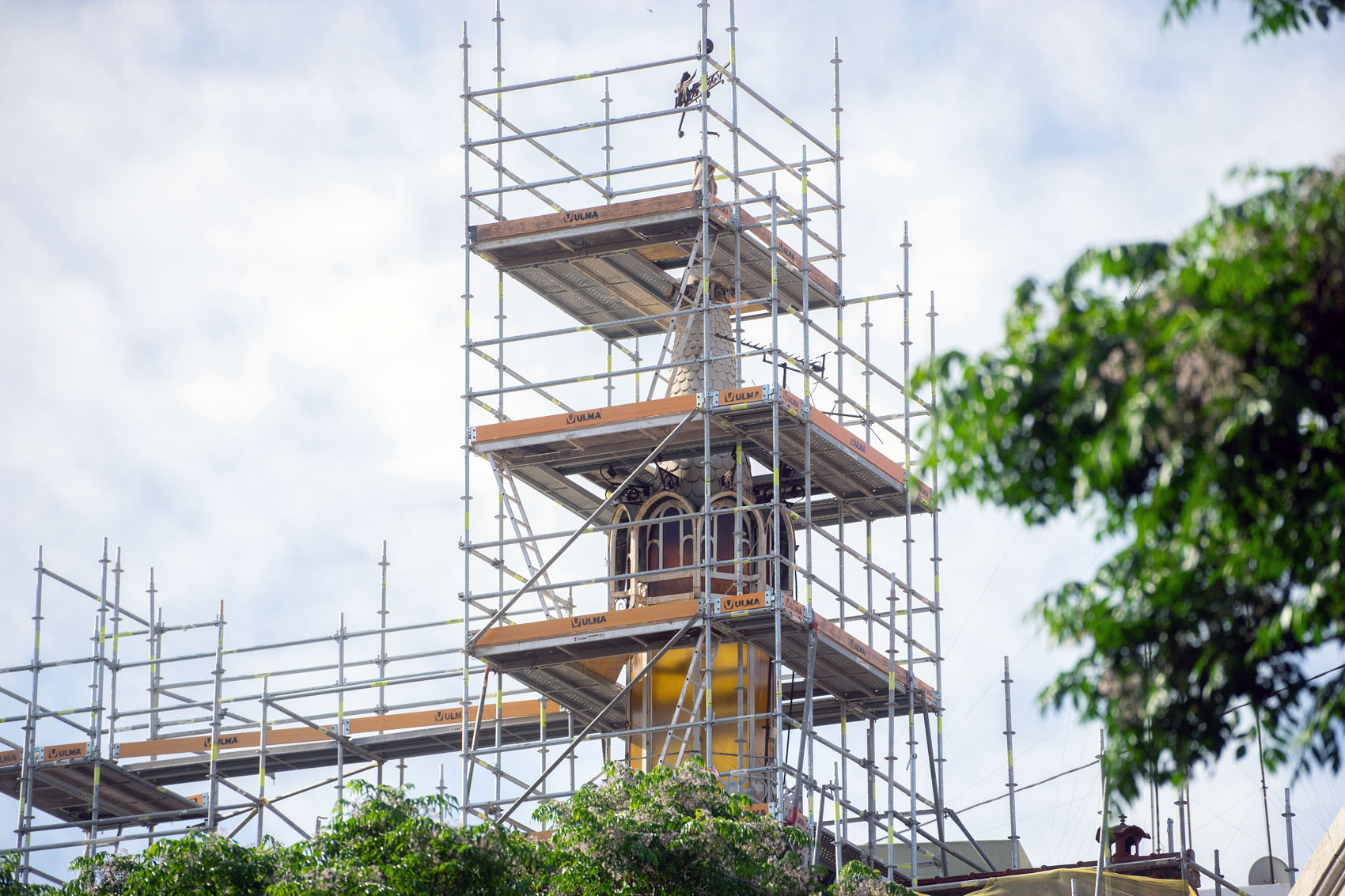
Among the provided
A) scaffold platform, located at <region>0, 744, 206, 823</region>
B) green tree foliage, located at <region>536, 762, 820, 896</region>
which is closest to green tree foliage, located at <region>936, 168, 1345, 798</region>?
green tree foliage, located at <region>536, 762, 820, 896</region>

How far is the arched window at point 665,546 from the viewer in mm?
46094

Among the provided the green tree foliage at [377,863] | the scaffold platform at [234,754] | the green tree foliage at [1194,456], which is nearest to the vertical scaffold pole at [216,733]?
the scaffold platform at [234,754]

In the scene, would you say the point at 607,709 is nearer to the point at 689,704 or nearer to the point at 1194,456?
the point at 689,704

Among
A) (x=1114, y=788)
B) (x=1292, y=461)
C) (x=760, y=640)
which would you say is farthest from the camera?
(x=760, y=640)

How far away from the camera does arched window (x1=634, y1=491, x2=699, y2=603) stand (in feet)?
151

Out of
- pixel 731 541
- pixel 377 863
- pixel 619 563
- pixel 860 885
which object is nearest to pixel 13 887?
pixel 377 863

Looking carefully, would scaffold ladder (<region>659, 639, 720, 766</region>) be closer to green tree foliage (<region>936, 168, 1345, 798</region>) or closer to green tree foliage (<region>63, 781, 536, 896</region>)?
green tree foliage (<region>63, 781, 536, 896</region>)

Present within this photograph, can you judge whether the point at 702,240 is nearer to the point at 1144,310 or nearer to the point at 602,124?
the point at 602,124

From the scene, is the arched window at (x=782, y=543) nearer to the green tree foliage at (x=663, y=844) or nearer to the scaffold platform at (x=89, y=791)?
the green tree foliage at (x=663, y=844)

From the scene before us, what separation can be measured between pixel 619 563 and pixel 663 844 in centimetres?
1521

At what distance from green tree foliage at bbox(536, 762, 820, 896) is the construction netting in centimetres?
1068

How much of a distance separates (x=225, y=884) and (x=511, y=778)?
12.7m

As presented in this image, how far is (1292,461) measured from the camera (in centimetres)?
1543

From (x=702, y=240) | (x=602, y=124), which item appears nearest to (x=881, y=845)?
(x=702, y=240)
